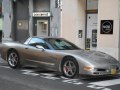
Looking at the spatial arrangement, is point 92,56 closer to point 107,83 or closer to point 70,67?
point 70,67

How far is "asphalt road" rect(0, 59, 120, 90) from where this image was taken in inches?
396

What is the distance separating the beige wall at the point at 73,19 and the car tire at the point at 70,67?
872cm

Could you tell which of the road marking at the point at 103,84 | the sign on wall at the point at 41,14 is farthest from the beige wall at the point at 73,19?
the road marking at the point at 103,84

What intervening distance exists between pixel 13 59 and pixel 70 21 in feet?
24.3

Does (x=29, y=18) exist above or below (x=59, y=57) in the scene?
above

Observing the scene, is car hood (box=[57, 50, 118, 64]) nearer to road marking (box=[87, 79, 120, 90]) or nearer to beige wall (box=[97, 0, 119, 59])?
road marking (box=[87, 79, 120, 90])

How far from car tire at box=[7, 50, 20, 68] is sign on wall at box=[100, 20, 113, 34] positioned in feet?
20.1

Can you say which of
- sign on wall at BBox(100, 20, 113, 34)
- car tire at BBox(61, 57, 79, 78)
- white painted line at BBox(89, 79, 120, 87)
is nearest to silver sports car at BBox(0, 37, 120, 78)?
car tire at BBox(61, 57, 79, 78)

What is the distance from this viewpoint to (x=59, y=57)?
12.1 m

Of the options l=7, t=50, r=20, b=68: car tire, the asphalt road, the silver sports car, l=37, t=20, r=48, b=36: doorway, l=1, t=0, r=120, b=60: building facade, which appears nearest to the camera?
the asphalt road

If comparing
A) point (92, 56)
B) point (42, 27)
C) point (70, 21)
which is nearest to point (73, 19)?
point (70, 21)

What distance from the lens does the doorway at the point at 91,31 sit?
20.1 m

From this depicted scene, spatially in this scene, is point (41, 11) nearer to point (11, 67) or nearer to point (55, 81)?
point (11, 67)

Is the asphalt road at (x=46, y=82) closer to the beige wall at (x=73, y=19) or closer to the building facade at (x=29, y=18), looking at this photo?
the beige wall at (x=73, y=19)
